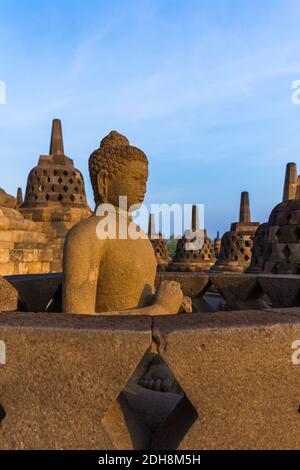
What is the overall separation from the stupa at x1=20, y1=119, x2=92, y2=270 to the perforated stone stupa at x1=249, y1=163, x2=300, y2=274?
5839 mm

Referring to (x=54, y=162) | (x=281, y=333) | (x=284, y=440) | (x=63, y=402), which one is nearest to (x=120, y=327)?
(x=63, y=402)

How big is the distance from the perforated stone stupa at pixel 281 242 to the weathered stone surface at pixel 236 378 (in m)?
4.85

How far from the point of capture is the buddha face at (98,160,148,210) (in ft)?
7.29

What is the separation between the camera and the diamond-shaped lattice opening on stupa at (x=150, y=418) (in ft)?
4.46

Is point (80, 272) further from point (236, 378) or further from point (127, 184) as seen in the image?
point (236, 378)

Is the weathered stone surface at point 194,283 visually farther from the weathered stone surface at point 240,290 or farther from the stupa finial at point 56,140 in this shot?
the stupa finial at point 56,140

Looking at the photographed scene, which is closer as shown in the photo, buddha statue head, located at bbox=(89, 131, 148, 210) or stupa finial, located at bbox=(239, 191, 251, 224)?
buddha statue head, located at bbox=(89, 131, 148, 210)

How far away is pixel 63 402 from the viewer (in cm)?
129

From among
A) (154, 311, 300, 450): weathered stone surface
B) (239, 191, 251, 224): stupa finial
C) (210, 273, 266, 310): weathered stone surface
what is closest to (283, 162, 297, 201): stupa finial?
(239, 191, 251, 224): stupa finial

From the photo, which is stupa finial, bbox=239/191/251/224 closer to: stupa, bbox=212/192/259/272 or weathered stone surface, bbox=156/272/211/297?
stupa, bbox=212/192/259/272

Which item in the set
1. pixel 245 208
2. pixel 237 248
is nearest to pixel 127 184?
pixel 237 248

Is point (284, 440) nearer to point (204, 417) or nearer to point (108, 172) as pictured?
point (204, 417)

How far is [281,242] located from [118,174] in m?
4.90
